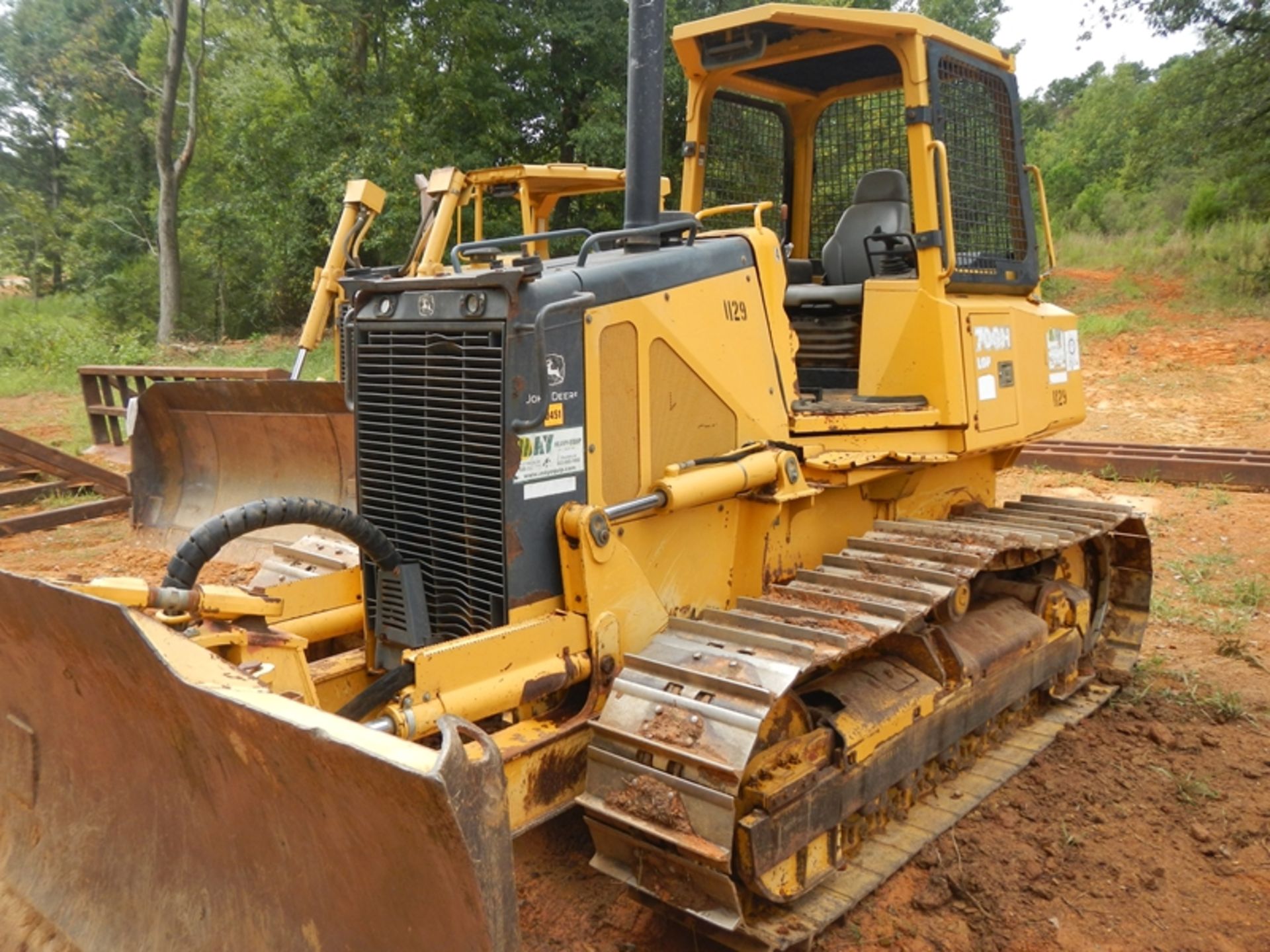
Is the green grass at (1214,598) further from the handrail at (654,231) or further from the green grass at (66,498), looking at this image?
the green grass at (66,498)

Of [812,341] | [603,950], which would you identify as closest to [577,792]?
[603,950]

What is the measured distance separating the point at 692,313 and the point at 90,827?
239cm

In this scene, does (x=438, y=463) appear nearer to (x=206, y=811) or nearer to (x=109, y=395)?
(x=206, y=811)

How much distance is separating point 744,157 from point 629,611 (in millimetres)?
2779

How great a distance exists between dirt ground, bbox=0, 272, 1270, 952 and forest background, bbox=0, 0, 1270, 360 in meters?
13.3

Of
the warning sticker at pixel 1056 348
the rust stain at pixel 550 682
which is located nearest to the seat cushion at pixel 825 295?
the warning sticker at pixel 1056 348

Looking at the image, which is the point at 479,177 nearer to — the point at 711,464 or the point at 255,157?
the point at 711,464

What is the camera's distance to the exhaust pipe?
134 inches

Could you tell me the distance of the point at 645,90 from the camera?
342 cm

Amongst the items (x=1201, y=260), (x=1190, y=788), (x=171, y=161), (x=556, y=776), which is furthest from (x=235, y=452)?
(x=1201, y=260)

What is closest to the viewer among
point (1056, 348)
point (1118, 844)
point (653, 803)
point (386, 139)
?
point (653, 803)

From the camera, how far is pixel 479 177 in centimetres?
742

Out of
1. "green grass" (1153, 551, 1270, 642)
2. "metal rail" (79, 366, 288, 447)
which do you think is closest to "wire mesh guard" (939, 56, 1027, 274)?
"green grass" (1153, 551, 1270, 642)

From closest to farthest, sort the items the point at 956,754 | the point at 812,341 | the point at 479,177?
the point at 956,754 < the point at 812,341 < the point at 479,177
